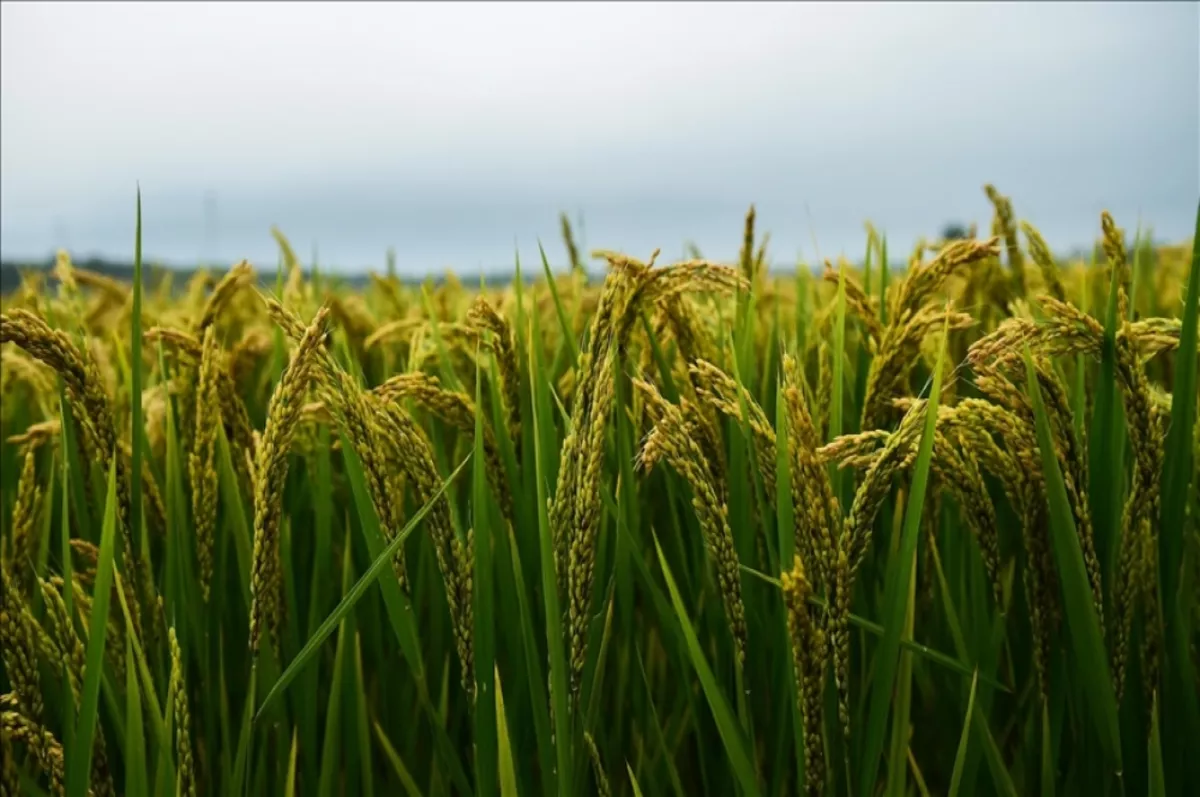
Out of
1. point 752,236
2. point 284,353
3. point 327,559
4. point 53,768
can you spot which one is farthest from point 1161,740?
point 284,353

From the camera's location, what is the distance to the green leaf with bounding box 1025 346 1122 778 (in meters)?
1.13

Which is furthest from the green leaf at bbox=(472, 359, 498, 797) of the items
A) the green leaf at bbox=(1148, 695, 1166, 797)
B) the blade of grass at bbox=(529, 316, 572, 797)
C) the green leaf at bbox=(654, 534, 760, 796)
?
the green leaf at bbox=(1148, 695, 1166, 797)

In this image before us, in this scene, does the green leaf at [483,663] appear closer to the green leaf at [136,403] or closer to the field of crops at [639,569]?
the field of crops at [639,569]

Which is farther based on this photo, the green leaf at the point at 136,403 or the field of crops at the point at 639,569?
the green leaf at the point at 136,403

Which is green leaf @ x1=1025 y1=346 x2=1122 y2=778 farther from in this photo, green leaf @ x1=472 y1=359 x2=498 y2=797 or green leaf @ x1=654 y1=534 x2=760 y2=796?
green leaf @ x1=472 y1=359 x2=498 y2=797

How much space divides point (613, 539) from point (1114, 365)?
82 centimetres

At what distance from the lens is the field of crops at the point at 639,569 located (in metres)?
1.10

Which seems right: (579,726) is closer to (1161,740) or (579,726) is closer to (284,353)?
(1161,740)

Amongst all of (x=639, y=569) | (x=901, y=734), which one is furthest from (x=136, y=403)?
(x=901, y=734)

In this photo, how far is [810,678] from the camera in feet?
3.31

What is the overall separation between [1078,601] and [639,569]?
604 mm

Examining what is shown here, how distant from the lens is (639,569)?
139 centimetres

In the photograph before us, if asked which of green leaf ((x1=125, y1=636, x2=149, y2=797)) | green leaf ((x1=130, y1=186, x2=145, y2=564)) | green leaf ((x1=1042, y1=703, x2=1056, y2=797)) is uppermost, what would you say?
green leaf ((x1=130, y1=186, x2=145, y2=564))

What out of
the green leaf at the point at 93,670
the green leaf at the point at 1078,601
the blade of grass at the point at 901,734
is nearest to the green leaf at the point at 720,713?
the blade of grass at the point at 901,734
